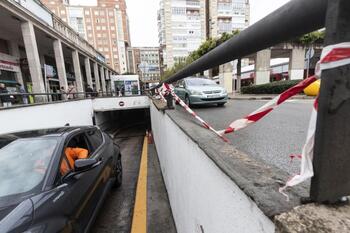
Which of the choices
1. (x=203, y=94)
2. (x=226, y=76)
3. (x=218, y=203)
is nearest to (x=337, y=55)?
(x=218, y=203)

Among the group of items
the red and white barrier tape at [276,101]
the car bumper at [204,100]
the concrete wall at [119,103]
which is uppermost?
the red and white barrier tape at [276,101]

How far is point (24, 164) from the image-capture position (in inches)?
99.5

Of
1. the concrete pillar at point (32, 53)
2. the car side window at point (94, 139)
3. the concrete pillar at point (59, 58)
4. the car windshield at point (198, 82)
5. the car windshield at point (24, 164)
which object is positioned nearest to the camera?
the car windshield at point (24, 164)

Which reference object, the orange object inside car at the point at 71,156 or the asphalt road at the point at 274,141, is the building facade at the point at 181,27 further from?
the orange object inside car at the point at 71,156

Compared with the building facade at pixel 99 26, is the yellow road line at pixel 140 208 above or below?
below

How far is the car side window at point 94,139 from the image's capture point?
3.84 meters

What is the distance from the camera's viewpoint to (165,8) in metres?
59.2

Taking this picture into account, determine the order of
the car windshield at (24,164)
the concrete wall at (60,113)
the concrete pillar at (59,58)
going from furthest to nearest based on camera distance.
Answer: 1. the concrete pillar at (59,58)
2. the concrete wall at (60,113)
3. the car windshield at (24,164)

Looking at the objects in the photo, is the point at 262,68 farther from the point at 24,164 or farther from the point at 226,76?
the point at 24,164

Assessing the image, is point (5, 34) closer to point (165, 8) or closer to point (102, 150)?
point (102, 150)

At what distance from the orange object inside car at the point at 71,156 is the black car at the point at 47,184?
0.02 metres

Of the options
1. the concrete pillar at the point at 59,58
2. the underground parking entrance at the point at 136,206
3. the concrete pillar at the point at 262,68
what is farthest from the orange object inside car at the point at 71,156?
the concrete pillar at the point at 262,68

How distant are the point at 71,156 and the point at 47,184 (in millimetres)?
918

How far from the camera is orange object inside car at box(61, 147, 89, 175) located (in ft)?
8.81
